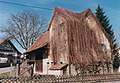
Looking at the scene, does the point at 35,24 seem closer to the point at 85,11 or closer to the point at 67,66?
the point at 85,11

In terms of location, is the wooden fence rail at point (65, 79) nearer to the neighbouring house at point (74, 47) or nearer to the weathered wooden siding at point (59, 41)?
the neighbouring house at point (74, 47)

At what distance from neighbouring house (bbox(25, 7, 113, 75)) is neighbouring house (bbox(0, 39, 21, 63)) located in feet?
60.5

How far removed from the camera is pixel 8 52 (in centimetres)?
5088

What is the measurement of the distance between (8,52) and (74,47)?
28322 millimetres

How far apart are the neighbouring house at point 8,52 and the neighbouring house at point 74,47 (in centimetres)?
1845

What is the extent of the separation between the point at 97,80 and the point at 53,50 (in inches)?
574

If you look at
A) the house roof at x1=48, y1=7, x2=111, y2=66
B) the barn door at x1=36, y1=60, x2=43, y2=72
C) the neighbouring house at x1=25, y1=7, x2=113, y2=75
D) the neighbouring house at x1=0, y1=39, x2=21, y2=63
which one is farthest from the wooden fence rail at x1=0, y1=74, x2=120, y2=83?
the neighbouring house at x1=0, y1=39, x2=21, y2=63

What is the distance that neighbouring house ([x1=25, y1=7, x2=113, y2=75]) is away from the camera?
26891mm

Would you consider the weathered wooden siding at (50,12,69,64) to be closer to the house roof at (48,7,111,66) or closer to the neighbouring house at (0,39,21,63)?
the house roof at (48,7,111,66)

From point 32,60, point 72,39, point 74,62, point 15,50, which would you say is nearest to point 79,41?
point 72,39

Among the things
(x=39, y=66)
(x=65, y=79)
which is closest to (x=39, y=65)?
(x=39, y=66)

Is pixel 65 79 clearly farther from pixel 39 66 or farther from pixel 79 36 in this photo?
pixel 39 66

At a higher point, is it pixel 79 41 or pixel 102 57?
pixel 79 41

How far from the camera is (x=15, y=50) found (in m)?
52.3
